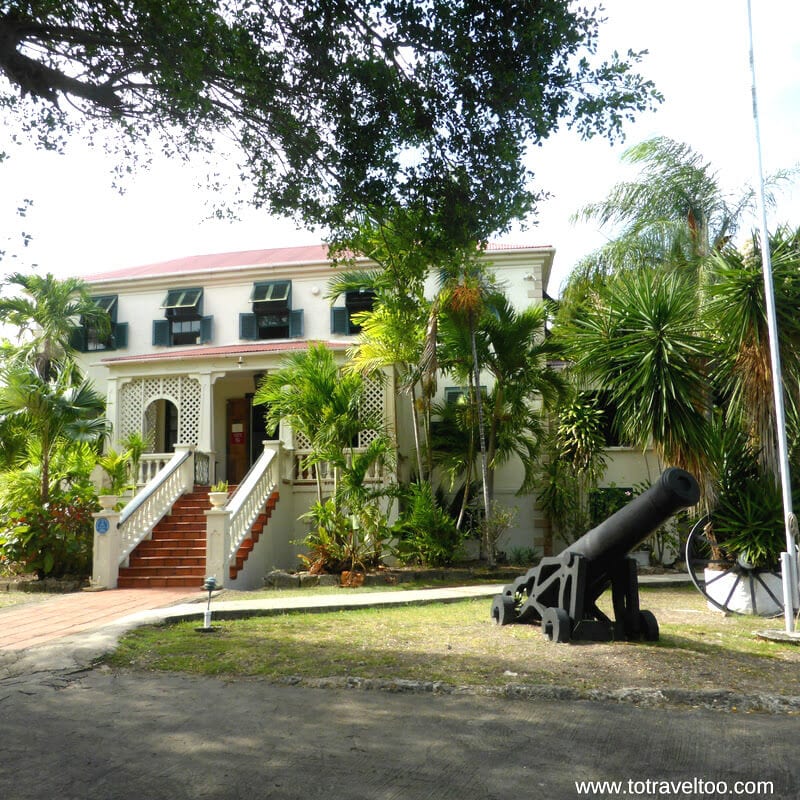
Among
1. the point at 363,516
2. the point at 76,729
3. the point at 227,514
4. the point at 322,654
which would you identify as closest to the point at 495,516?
the point at 363,516

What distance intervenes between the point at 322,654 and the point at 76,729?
101 inches

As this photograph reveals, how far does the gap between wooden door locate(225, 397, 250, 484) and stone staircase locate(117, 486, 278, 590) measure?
501 centimetres

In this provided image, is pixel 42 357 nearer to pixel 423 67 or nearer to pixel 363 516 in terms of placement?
pixel 363 516

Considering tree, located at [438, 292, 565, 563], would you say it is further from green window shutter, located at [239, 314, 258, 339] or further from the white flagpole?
green window shutter, located at [239, 314, 258, 339]

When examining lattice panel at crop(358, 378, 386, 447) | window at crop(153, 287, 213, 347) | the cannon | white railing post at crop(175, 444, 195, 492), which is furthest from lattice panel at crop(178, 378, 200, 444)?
the cannon

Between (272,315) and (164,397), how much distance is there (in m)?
4.10

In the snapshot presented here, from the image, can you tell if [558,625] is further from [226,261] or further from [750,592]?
[226,261]

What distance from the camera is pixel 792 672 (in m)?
6.57

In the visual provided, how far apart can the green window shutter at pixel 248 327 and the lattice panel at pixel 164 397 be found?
2.81 m

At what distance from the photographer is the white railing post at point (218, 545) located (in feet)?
42.8

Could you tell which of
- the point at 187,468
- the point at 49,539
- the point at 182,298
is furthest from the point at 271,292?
the point at 49,539

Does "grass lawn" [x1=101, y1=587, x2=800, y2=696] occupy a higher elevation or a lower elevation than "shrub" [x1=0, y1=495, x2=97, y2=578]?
lower

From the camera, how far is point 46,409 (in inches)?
552

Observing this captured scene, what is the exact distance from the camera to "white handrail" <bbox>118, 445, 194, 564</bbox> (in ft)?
45.7
